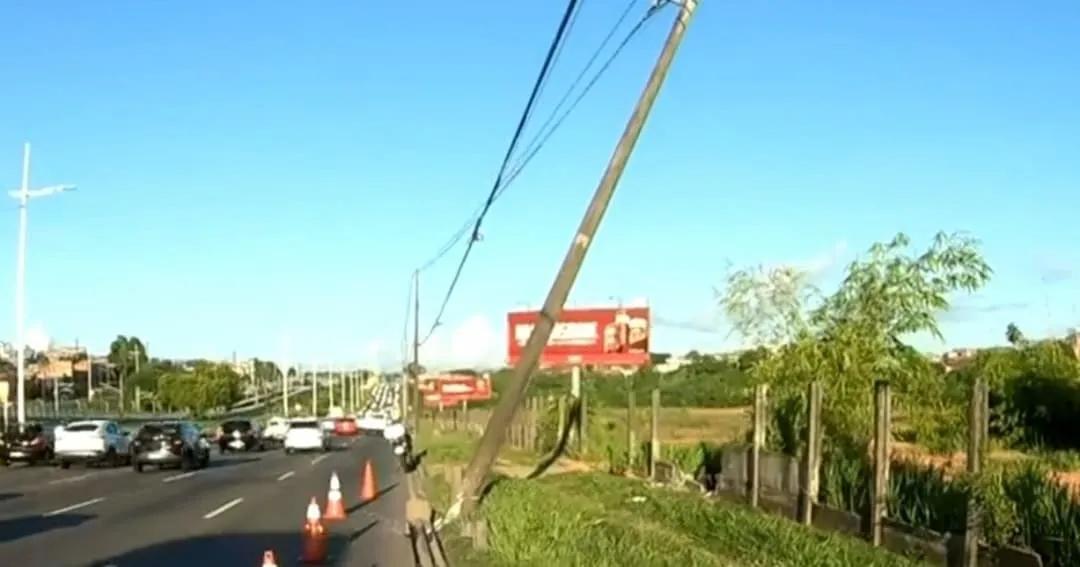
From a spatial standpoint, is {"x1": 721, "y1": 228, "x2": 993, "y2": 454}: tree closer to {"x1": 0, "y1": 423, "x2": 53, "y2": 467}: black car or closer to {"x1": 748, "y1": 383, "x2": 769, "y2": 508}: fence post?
{"x1": 748, "y1": 383, "x2": 769, "y2": 508}: fence post

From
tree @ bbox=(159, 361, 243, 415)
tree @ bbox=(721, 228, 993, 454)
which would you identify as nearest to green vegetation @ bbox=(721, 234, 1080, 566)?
tree @ bbox=(721, 228, 993, 454)

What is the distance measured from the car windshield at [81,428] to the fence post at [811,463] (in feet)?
110

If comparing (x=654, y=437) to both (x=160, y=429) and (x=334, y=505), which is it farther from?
(x=160, y=429)

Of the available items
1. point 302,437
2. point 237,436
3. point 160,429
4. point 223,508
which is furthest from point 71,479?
point 237,436

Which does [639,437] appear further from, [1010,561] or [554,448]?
[1010,561]

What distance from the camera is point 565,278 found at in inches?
668

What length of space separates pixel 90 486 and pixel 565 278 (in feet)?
70.0

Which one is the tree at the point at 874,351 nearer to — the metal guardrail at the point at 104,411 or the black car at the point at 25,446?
the black car at the point at 25,446

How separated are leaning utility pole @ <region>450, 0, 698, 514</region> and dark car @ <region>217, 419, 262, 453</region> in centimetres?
5062

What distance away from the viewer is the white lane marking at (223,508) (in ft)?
84.1

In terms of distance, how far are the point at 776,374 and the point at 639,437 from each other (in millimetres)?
11178

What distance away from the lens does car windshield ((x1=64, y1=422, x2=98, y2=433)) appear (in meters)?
47.3

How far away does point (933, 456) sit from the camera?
21172mm

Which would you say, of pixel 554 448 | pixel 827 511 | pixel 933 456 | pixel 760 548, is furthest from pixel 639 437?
pixel 760 548
